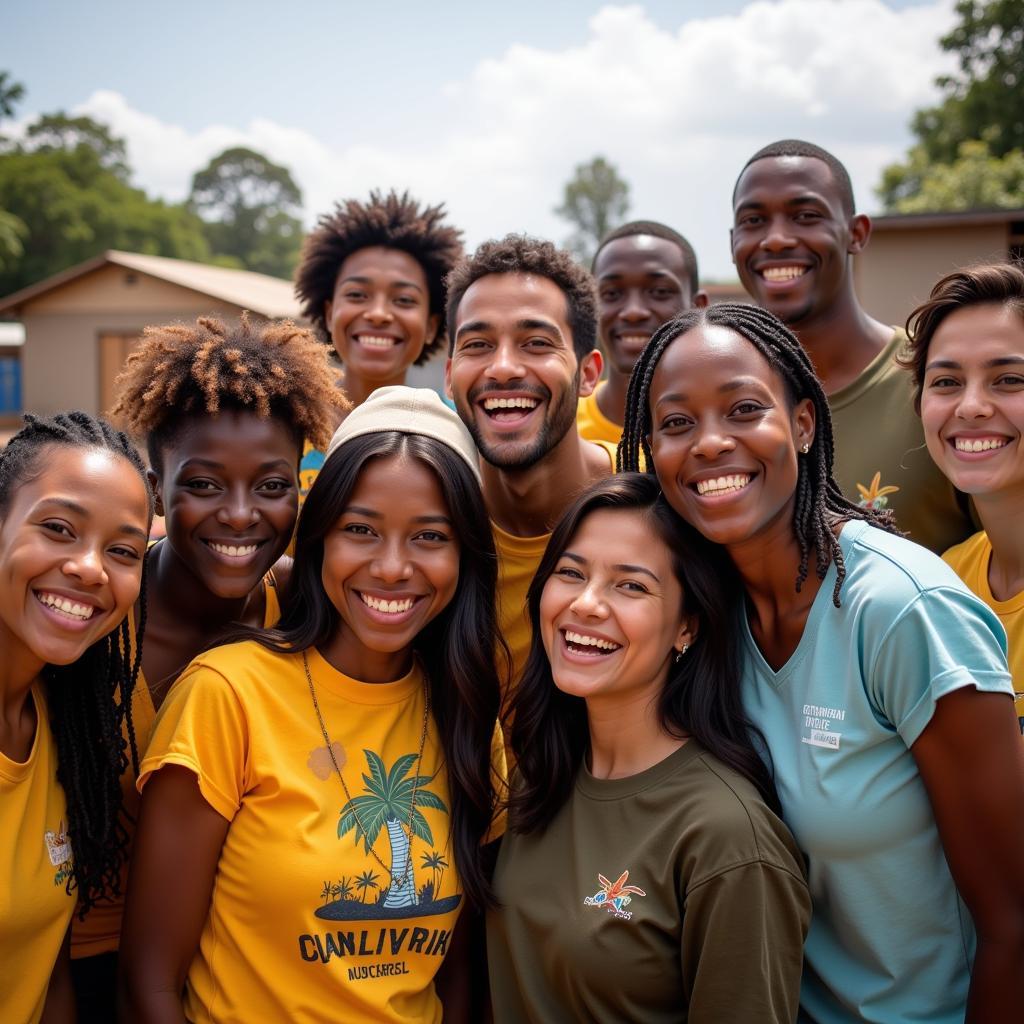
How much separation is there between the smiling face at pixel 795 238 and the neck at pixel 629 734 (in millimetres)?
2436

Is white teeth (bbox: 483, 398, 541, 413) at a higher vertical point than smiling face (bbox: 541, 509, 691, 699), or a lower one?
higher

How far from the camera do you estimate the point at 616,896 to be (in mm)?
2744

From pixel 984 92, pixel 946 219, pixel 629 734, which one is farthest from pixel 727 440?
pixel 984 92

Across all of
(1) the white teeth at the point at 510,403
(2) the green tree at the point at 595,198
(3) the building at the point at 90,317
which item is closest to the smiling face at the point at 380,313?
(1) the white teeth at the point at 510,403

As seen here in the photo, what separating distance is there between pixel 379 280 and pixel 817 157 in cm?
248

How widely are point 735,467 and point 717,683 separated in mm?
645

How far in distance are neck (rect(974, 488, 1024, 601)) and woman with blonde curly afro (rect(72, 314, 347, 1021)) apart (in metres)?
2.39

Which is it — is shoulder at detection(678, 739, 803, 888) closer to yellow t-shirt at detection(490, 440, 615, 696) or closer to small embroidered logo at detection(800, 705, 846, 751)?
small embroidered logo at detection(800, 705, 846, 751)

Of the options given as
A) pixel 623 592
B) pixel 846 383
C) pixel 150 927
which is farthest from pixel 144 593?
pixel 846 383

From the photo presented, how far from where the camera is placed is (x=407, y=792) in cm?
313

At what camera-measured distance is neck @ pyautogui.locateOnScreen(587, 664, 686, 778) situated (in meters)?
2.98

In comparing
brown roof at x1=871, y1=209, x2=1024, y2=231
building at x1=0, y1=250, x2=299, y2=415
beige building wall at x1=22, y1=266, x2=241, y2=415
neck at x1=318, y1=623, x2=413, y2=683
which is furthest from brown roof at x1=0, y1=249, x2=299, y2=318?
neck at x1=318, y1=623, x2=413, y2=683

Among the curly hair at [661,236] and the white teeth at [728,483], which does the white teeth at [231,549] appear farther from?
the curly hair at [661,236]

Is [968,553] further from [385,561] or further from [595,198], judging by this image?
[595,198]
